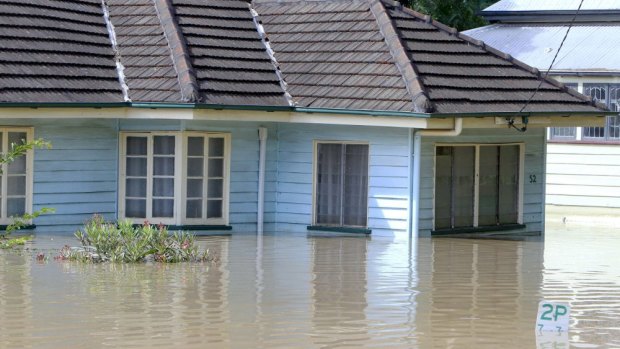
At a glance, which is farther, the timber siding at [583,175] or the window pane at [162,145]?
the timber siding at [583,175]

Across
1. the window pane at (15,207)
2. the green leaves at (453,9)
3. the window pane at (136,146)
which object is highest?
the green leaves at (453,9)

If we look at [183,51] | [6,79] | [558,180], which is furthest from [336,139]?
[558,180]

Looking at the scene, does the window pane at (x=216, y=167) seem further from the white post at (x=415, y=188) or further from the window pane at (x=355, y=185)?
the white post at (x=415, y=188)

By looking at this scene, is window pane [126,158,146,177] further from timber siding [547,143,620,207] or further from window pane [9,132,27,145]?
timber siding [547,143,620,207]

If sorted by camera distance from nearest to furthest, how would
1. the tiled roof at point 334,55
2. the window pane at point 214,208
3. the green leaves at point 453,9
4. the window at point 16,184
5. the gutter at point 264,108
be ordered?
the gutter at point 264,108 → the window at point 16,184 → the tiled roof at point 334,55 → the window pane at point 214,208 → the green leaves at point 453,9

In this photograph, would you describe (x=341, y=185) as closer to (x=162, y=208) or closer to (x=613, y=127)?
(x=162, y=208)

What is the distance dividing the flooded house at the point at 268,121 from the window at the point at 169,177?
0.03m

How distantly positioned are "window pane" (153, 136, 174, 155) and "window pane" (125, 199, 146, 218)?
915mm

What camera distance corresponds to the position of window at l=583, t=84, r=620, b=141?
28859mm

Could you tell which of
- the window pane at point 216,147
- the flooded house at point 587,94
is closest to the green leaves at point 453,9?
the flooded house at point 587,94

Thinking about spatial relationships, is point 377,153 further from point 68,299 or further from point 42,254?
point 68,299

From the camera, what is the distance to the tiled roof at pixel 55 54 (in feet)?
71.1

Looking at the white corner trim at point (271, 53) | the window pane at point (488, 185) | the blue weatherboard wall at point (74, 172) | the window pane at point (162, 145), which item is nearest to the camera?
the blue weatherboard wall at point (74, 172)

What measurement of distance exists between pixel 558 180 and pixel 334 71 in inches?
329
